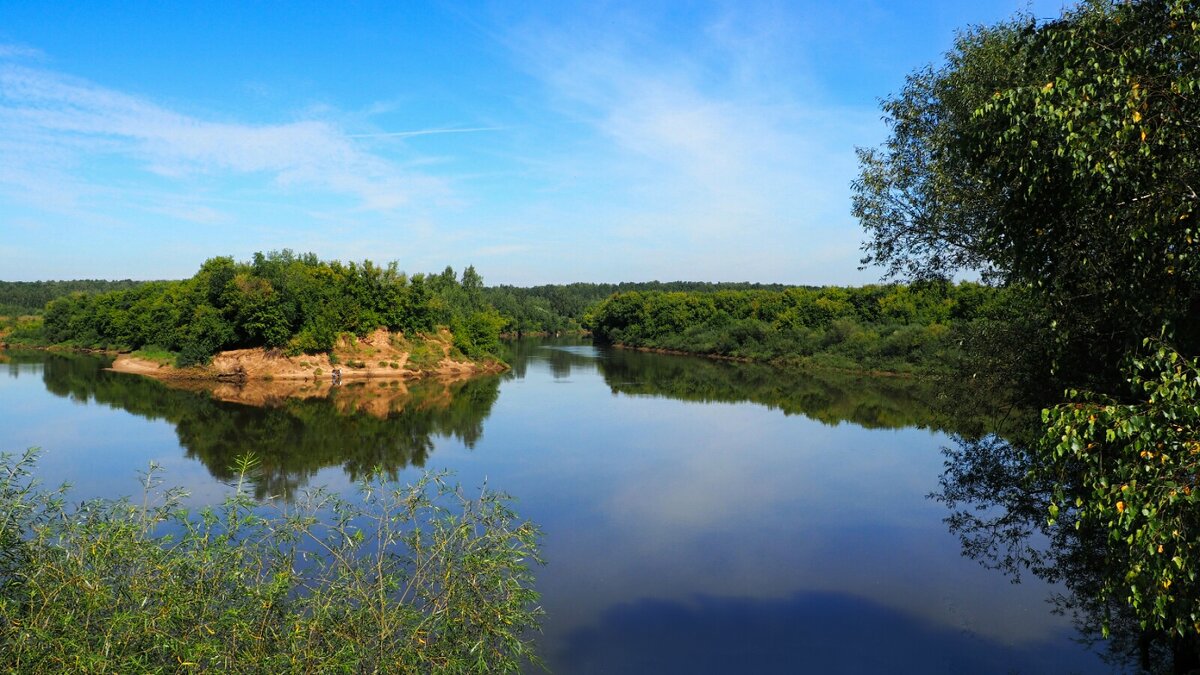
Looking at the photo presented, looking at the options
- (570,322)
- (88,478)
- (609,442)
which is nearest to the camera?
(88,478)

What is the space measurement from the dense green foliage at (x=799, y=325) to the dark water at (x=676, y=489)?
35.9ft

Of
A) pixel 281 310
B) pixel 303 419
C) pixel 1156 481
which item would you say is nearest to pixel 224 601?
pixel 1156 481

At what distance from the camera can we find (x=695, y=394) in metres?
39.2

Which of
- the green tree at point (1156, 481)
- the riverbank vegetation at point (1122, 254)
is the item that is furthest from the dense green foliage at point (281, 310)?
the green tree at point (1156, 481)

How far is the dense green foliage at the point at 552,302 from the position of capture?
90.3 metres

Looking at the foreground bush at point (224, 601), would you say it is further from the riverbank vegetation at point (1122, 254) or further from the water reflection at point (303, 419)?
the water reflection at point (303, 419)

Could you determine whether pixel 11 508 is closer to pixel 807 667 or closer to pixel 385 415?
pixel 807 667

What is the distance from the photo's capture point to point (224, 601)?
596 centimetres

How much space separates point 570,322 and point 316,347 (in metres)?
63.5

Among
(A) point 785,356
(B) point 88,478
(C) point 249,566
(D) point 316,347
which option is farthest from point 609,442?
(A) point 785,356

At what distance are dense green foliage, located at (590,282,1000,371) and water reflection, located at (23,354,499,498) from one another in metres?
21.4

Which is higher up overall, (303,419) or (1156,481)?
(1156,481)

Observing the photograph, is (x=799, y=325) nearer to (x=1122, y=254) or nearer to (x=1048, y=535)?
(x=1048, y=535)

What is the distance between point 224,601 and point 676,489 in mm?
14047
